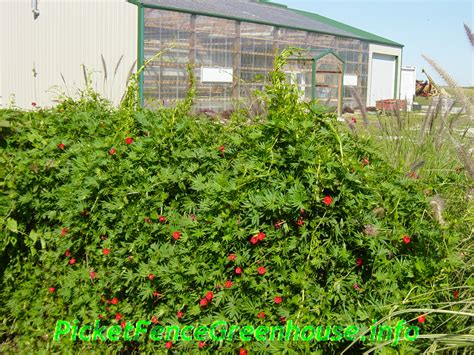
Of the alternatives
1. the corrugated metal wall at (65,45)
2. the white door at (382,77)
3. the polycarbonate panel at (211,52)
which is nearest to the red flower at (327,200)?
the polycarbonate panel at (211,52)

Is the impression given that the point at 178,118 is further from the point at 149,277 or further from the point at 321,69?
the point at 321,69

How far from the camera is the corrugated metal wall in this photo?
61.2ft

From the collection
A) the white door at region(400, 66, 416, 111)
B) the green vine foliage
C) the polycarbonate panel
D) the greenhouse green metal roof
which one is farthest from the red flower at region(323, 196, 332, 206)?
the white door at region(400, 66, 416, 111)

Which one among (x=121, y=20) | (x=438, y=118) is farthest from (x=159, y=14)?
(x=438, y=118)

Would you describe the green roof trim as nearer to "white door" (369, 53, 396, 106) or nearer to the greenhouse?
"white door" (369, 53, 396, 106)

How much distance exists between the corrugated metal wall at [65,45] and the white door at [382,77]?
15534mm

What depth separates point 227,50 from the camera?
2094 centimetres

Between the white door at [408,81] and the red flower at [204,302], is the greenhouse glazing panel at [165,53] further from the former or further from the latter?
the white door at [408,81]

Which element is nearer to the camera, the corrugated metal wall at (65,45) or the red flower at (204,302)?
the red flower at (204,302)

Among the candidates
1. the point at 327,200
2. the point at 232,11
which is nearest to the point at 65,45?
the point at 232,11

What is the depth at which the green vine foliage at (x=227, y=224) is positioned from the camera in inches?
98.2

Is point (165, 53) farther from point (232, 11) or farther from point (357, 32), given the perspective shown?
point (357, 32)

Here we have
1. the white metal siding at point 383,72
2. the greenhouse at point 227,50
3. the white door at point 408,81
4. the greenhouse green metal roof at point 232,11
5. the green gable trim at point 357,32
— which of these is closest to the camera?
the greenhouse at point 227,50

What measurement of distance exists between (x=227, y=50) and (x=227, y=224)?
18.9m
